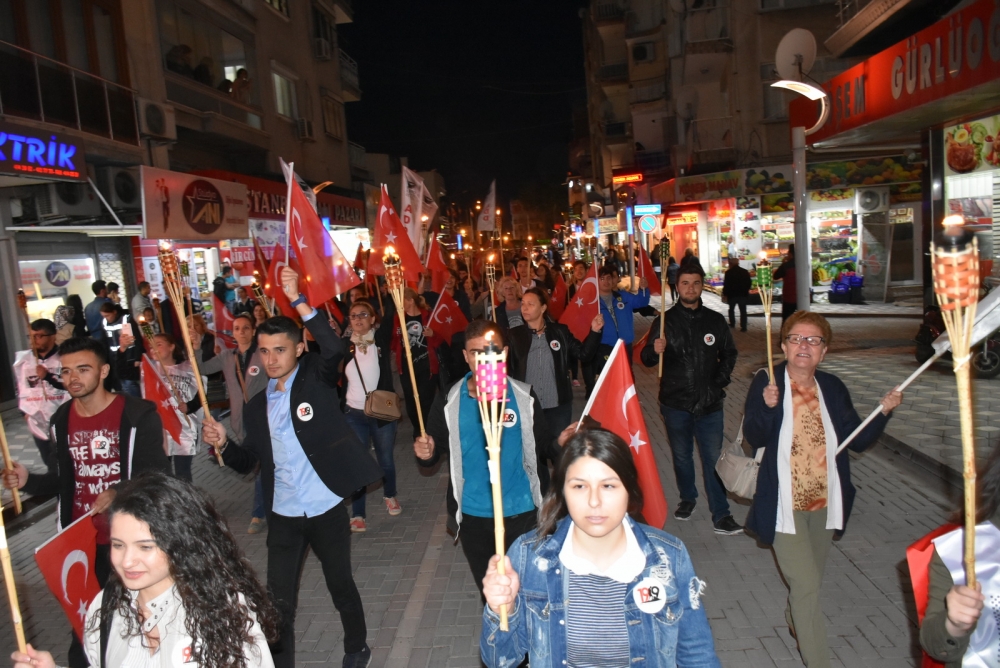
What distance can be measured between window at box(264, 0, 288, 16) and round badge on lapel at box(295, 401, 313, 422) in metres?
24.3

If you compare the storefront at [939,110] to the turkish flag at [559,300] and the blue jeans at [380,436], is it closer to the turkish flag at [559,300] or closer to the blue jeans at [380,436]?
the turkish flag at [559,300]

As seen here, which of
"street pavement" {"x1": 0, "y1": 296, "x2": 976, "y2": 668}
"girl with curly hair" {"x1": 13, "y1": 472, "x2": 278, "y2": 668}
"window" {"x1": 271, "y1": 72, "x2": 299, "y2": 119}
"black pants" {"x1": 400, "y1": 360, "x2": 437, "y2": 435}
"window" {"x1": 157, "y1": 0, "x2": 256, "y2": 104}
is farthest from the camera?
"window" {"x1": 271, "y1": 72, "x2": 299, "y2": 119}

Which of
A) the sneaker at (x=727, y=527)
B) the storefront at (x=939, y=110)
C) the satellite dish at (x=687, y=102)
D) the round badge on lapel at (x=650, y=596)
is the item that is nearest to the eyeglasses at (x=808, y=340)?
the round badge on lapel at (x=650, y=596)

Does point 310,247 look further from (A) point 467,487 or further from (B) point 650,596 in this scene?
(B) point 650,596

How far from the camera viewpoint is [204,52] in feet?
67.9

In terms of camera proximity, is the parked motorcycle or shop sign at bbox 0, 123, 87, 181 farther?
the parked motorcycle

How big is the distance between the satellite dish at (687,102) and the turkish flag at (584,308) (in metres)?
25.0

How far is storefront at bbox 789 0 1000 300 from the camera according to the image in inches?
348

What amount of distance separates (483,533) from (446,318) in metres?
5.86

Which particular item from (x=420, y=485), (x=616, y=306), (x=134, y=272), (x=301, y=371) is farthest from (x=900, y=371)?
(x=134, y=272)

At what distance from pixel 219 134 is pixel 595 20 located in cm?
2871

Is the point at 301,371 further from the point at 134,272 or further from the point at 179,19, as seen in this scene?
the point at 179,19

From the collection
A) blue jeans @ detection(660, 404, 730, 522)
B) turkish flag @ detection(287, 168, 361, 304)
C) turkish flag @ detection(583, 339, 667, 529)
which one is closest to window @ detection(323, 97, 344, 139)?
turkish flag @ detection(287, 168, 361, 304)

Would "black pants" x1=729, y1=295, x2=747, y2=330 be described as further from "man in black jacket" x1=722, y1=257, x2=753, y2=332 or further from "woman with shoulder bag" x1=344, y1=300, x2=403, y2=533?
"woman with shoulder bag" x1=344, y1=300, x2=403, y2=533
